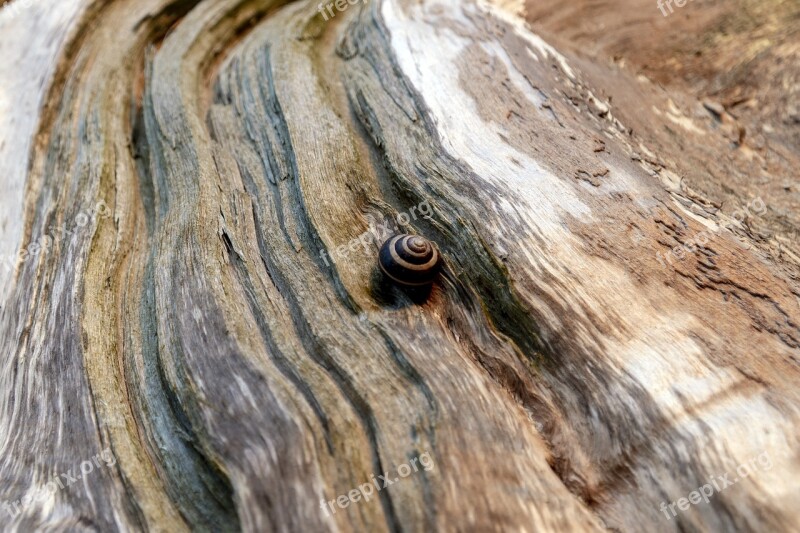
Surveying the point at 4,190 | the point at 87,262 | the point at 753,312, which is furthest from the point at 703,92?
the point at 4,190

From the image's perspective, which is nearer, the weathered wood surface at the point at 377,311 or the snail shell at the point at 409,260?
the weathered wood surface at the point at 377,311

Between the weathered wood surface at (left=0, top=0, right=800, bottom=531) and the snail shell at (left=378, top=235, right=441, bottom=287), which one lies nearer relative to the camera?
the weathered wood surface at (left=0, top=0, right=800, bottom=531)

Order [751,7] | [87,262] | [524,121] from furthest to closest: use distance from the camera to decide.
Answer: [751,7], [524,121], [87,262]

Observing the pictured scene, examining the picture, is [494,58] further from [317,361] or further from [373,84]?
[317,361]
